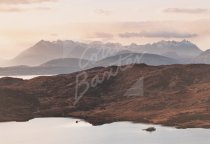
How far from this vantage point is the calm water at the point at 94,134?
12576 cm

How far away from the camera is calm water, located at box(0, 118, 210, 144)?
126m

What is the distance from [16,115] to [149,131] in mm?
74428

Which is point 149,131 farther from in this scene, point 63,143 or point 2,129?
point 2,129

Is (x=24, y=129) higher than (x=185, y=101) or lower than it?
lower

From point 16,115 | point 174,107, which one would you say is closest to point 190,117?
point 174,107

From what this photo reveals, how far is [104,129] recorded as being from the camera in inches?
5891

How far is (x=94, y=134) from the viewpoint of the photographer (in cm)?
13925

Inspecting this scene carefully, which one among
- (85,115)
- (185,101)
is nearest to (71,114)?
(85,115)

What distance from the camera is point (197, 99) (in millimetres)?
193500

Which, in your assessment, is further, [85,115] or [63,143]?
[85,115]

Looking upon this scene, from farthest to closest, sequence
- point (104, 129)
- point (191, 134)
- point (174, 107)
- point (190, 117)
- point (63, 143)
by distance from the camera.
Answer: point (174, 107), point (190, 117), point (104, 129), point (191, 134), point (63, 143)

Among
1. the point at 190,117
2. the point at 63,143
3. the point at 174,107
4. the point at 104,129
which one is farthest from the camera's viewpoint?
the point at 174,107

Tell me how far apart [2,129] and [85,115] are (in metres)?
43.7

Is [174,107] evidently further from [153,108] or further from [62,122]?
[62,122]
